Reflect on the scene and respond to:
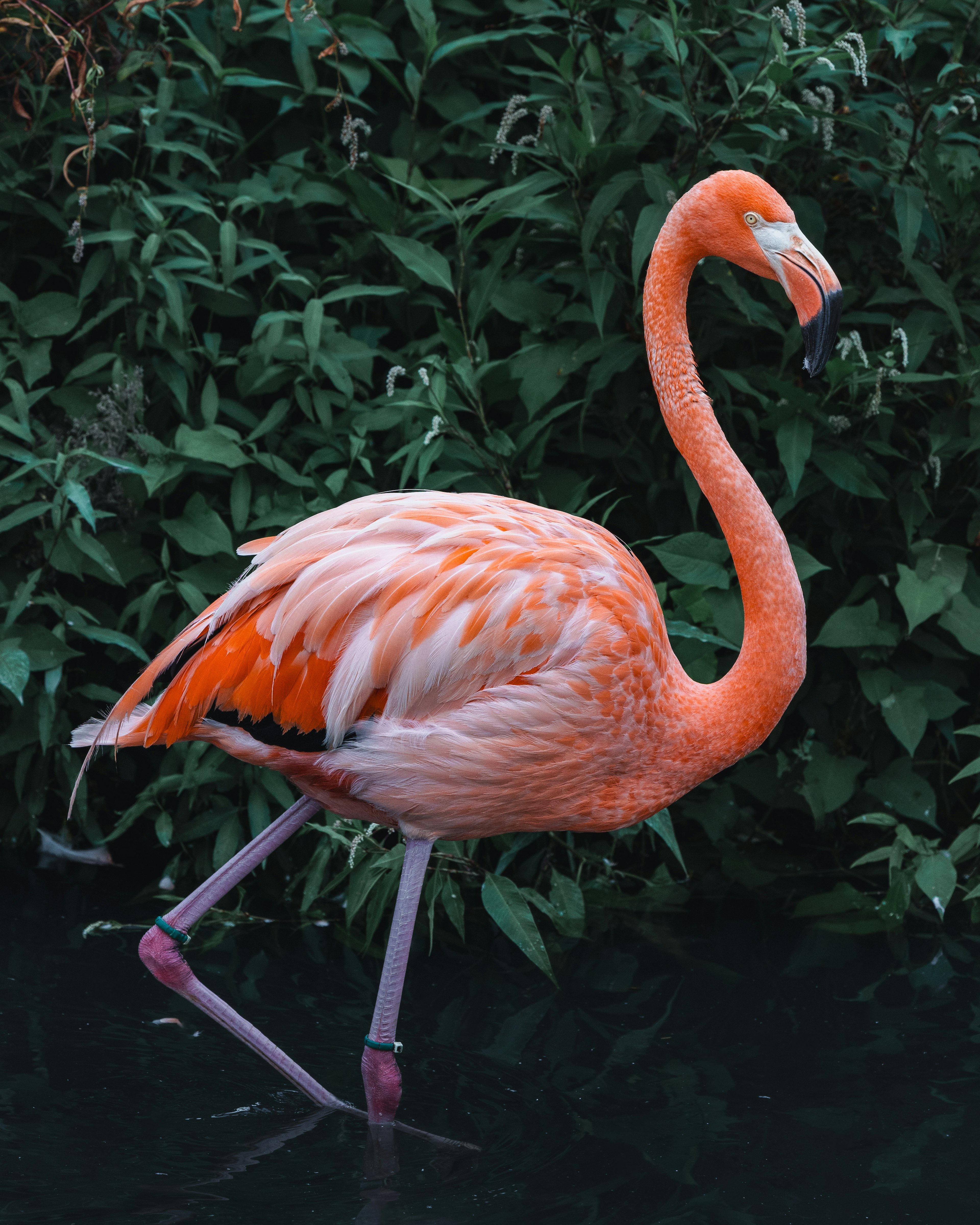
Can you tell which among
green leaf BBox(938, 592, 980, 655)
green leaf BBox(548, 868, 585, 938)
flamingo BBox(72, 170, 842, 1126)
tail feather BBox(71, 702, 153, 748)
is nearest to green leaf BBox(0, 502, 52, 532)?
tail feather BBox(71, 702, 153, 748)

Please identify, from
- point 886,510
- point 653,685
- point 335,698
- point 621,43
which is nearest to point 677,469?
point 886,510

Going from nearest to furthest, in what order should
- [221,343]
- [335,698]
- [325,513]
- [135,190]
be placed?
1. [335,698]
2. [325,513]
3. [135,190]
4. [221,343]

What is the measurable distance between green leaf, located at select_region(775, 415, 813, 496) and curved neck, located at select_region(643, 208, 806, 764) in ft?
2.79

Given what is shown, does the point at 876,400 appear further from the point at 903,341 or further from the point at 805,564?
the point at 805,564

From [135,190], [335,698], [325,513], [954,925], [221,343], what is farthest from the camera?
[221,343]

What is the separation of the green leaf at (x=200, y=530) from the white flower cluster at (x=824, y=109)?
6.99 ft

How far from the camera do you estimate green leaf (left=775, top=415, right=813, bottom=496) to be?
3.81 metres

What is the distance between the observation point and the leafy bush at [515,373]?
12.9 ft

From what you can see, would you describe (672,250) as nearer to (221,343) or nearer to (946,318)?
(946,318)

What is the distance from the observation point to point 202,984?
3119 mm

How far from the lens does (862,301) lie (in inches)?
174

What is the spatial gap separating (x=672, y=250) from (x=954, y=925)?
2.19 m

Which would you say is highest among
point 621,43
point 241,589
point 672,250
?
point 621,43

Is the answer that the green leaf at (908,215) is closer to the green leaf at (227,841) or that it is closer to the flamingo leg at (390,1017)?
the flamingo leg at (390,1017)
